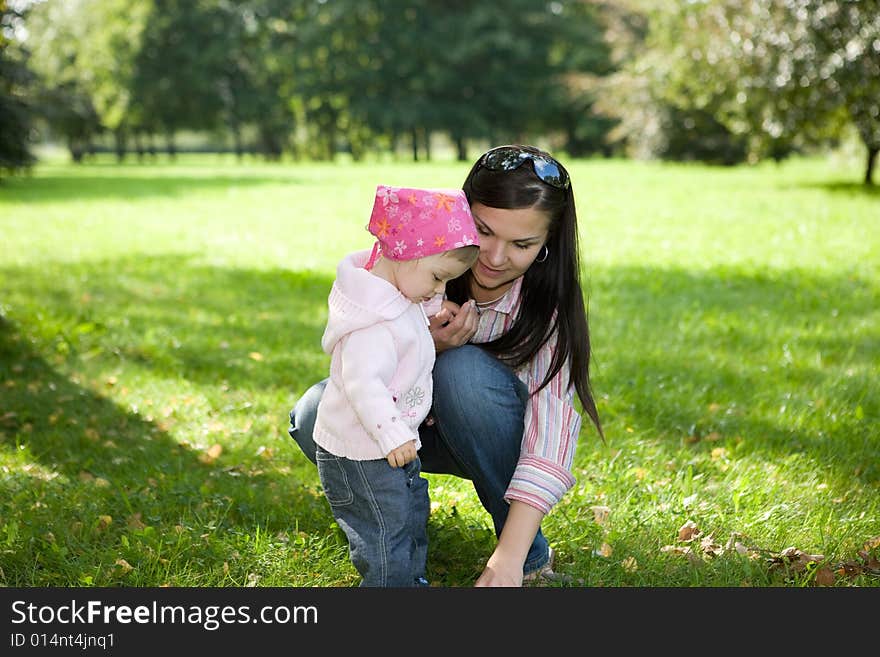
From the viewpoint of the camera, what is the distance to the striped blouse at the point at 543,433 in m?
2.65

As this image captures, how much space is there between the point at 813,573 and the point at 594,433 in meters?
1.45

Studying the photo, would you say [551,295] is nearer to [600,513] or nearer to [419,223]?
[419,223]

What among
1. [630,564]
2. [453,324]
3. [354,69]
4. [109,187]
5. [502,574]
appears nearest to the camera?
[502,574]

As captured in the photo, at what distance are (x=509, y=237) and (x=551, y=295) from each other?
11.4 inches

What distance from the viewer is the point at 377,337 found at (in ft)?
7.77

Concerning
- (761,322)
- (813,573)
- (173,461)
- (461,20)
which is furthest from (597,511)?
(461,20)

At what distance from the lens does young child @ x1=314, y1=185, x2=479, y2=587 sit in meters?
2.35

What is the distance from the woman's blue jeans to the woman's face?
0.91ft

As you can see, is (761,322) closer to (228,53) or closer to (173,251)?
(173,251)

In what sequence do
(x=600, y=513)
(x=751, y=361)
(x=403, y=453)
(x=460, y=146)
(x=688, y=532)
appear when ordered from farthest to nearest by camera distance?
1. (x=460, y=146)
2. (x=751, y=361)
3. (x=600, y=513)
4. (x=688, y=532)
5. (x=403, y=453)

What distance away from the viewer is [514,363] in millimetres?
2908

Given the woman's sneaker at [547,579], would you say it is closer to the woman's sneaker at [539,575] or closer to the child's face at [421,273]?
the woman's sneaker at [539,575]

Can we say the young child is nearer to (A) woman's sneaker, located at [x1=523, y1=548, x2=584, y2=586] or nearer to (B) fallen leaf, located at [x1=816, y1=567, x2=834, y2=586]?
(A) woman's sneaker, located at [x1=523, y1=548, x2=584, y2=586]

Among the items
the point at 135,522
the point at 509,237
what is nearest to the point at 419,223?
the point at 509,237
